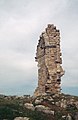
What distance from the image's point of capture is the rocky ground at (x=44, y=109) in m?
27.6

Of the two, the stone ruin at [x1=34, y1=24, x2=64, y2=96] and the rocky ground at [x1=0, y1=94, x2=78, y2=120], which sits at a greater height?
the stone ruin at [x1=34, y1=24, x2=64, y2=96]

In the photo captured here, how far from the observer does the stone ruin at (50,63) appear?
3934cm

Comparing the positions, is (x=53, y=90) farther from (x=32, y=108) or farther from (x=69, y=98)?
(x=32, y=108)

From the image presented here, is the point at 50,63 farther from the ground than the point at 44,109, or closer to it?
farther from the ground

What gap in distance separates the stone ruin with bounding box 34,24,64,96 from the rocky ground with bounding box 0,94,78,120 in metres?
1.79

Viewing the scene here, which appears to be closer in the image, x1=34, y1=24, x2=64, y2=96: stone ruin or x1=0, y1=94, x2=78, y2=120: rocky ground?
x1=0, y1=94, x2=78, y2=120: rocky ground

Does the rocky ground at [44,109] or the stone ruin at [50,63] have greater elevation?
the stone ruin at [50,63]

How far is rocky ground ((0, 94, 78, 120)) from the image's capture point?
2759 cm

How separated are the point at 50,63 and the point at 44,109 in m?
9.49

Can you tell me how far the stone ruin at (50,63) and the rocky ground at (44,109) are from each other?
70.4 inches

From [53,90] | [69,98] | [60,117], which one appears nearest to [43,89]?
[53,90]

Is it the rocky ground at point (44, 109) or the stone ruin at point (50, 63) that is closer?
the rocky ground at point (44, 109)

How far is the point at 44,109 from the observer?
102 ft

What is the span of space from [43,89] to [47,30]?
713cm
